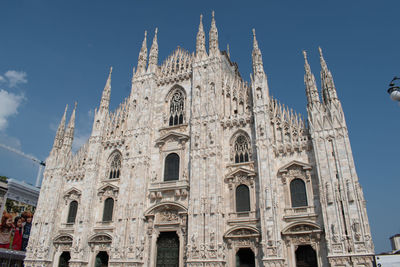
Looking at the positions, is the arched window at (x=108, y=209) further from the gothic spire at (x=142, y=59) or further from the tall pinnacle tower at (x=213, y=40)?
the tall pinnacle tower at (x=213, y=40)

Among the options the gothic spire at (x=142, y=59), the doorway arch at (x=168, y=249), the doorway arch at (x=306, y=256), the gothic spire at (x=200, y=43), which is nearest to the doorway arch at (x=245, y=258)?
the doorway arch at (x=306, y=256)

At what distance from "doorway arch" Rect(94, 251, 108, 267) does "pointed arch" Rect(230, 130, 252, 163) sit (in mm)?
12999

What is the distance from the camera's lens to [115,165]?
28922mm

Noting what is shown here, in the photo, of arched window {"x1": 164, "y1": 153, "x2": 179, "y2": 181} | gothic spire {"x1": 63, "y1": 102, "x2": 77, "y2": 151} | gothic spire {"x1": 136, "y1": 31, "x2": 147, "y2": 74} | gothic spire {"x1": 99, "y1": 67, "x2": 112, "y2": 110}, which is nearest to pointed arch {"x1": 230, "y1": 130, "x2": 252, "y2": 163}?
arched window {"x1": 164, "y1": 153, "x2": 179, "y2": 181}

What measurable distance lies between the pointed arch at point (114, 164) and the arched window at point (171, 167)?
478 cm

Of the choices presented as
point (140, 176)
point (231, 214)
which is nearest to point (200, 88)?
point (140, 176)

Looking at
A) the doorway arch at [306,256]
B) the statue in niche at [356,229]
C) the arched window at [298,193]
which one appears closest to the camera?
the statue in niche at [356,229]

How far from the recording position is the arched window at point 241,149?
23845 millimetres

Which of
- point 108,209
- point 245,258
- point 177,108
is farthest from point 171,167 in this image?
point 245,258

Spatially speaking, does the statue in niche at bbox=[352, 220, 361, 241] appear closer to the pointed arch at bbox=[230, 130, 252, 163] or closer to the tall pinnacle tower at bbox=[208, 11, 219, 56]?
the pointed arch at bbox=[230, 130, 252, 163]

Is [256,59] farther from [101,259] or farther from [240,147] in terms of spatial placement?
[101,259]

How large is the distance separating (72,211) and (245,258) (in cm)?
Result: 1632

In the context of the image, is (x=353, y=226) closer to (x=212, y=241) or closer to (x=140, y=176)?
(x=212, y=241)

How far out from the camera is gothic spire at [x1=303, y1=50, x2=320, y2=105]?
22.9 meters
